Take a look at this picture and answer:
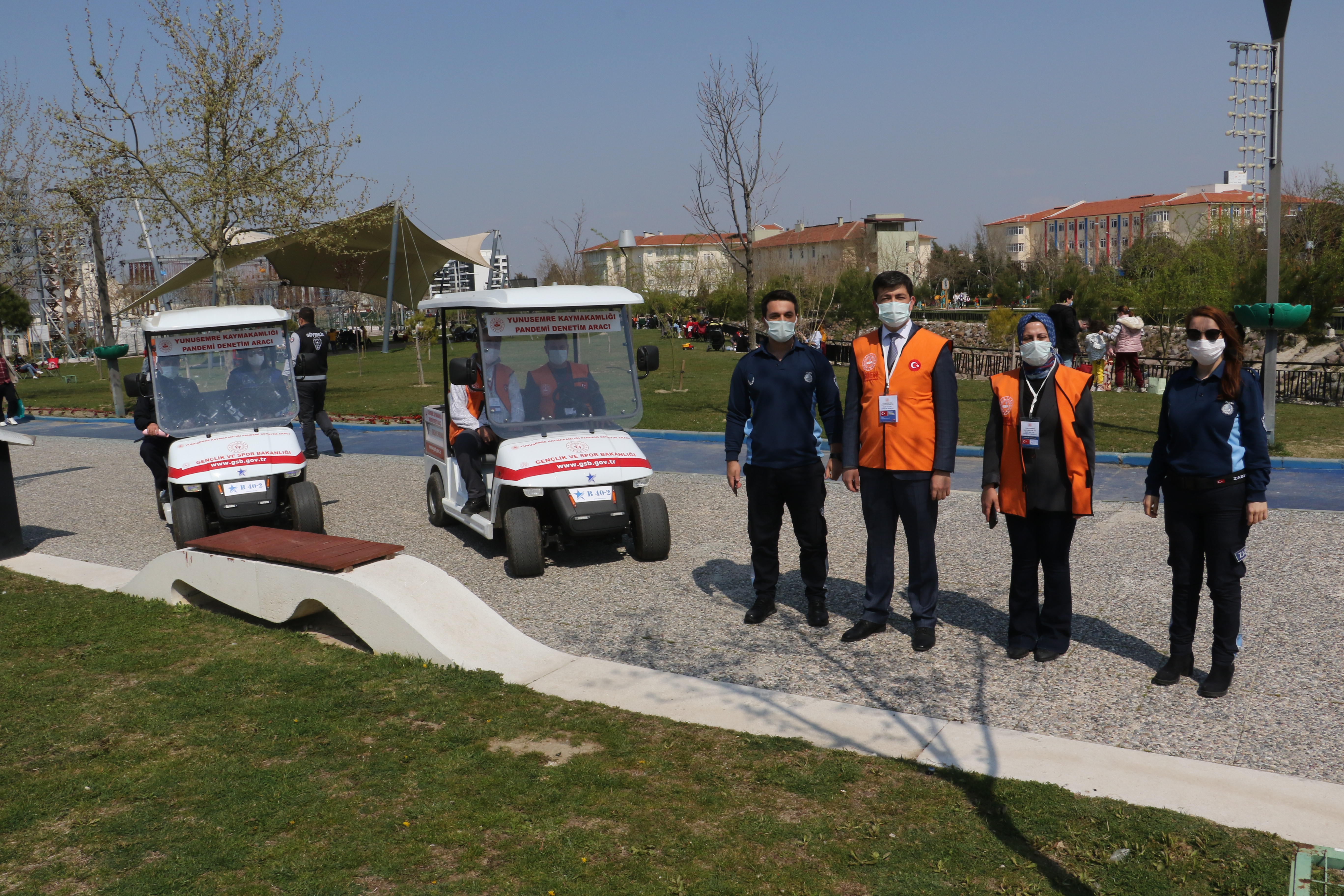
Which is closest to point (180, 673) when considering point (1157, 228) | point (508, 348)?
point (508, 348)

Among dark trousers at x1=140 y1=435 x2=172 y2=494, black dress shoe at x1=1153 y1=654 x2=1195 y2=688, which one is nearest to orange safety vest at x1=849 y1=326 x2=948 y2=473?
black dress shoe at x1=1153 y1=654 x2=1195 y2=688

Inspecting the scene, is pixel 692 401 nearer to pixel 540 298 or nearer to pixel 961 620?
pixel 540 298

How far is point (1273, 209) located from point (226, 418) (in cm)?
1141

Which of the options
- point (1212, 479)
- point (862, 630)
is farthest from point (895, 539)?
point (1212, 479)

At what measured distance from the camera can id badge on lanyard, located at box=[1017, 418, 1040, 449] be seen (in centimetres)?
523

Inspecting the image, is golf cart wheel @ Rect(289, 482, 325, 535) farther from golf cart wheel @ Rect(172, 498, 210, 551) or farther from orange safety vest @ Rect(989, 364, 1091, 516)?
orange safety vest @ Rect(989, 364, 1091, 516)

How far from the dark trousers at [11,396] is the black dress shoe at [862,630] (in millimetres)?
14312

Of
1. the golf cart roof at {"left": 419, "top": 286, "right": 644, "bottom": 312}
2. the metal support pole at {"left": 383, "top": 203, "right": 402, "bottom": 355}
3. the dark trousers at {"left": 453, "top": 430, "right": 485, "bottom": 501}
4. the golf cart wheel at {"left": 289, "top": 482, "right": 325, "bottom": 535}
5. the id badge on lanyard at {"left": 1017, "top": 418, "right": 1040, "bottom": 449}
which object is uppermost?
the metal support pole at {"left": 383, "top": 203, "right": 402, "bottom": 355}

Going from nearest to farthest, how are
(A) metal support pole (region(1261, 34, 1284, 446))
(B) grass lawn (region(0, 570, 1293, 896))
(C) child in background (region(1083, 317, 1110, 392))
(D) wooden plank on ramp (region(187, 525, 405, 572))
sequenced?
1. (B) grass lawn (region(0, 570, 1293, 896))
2. (D) wooden plank on ramp (region(187, 525, 405, 572))
3. (A) metal support pole (region(1261, 34, 1284, 446))
4. (C) child in background (region(1083, 317, 1110, 392))

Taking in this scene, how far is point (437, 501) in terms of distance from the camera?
950 cm

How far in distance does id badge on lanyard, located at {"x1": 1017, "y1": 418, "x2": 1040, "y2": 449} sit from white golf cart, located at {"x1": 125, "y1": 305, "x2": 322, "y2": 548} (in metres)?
6.01

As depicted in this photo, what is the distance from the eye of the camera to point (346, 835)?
11.9 ft

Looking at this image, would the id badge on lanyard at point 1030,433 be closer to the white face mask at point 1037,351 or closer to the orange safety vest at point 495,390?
the white face mask at point 1037,351

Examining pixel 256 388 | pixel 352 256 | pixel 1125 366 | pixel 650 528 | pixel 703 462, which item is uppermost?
pixel 352 256
